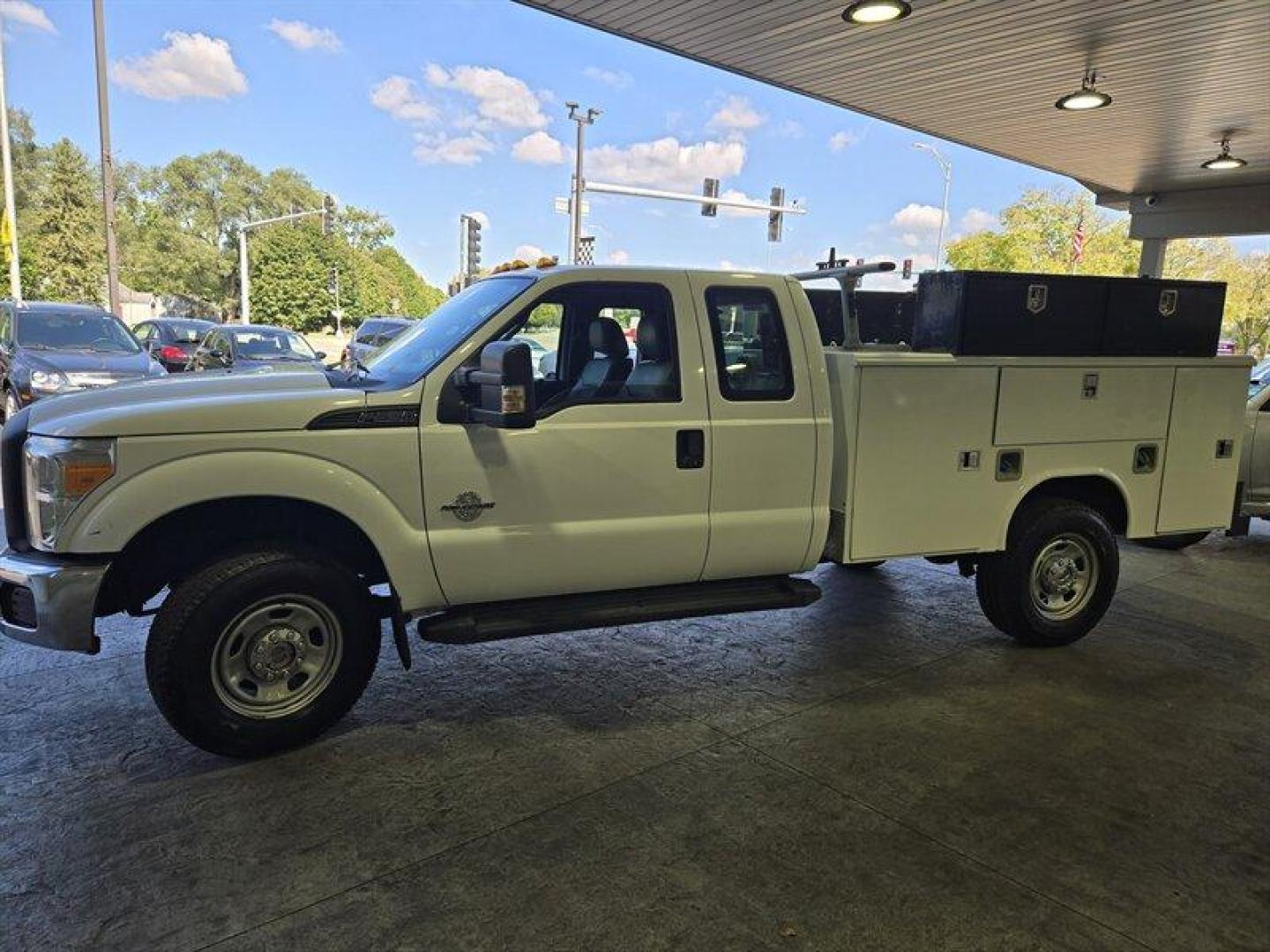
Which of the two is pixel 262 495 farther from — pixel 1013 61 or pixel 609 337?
pixel 1013 61

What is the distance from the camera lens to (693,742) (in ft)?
12.9

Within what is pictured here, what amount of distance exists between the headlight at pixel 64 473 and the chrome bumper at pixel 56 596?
4.2 inches

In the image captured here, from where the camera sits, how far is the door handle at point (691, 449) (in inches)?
164

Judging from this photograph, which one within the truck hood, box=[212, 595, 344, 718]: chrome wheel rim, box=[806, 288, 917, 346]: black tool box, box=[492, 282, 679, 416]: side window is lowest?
box=[212, 595, 344, 718]: chrome wheel rim

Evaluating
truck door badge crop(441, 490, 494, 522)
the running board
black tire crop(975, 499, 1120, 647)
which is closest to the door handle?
the running board

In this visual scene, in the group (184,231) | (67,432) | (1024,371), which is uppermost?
(184,231)

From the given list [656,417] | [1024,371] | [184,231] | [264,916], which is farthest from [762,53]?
[184,231]

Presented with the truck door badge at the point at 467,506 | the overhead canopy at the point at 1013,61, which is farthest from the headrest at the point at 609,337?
the overhead canopy at the point at 1013,61

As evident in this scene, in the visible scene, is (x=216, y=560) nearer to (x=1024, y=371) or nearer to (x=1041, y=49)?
(x=1024, y=371)

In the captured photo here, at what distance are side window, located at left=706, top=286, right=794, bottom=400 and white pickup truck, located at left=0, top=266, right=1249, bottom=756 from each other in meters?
0.01

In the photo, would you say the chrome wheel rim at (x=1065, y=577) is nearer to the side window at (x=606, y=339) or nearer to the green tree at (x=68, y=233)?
the side window at (x=606, y=339)

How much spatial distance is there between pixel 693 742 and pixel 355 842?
5.04 ft

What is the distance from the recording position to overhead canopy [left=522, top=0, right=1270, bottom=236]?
25.2 ft

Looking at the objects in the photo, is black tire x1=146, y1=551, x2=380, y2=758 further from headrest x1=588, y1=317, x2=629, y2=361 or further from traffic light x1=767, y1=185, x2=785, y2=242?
traffic light x1=767, y1=185, x2=785, y2=242
